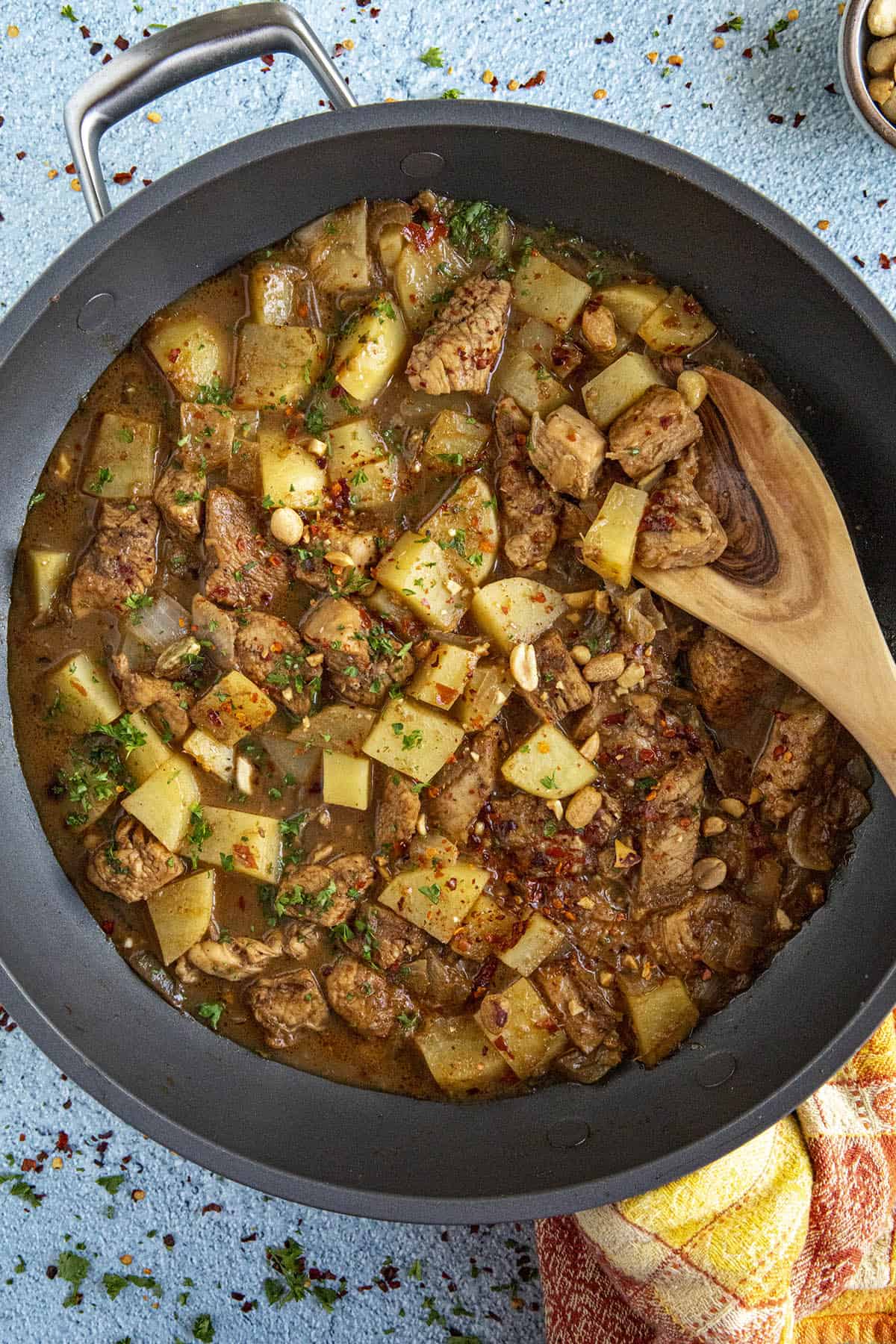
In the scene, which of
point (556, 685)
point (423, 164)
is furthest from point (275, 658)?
point (423, 164)

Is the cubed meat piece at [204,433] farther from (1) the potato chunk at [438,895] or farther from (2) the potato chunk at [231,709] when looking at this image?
(1) the potato chunk at [438,895]

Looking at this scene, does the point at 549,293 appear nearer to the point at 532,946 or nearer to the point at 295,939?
the point at 532,946

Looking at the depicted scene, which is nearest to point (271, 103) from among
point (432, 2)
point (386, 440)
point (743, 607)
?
point (432, 2)

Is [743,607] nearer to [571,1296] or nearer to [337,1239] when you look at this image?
[571,1296]

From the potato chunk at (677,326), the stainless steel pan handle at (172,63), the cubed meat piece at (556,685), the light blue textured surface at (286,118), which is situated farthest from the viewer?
the light blue textured surface at (286,118)

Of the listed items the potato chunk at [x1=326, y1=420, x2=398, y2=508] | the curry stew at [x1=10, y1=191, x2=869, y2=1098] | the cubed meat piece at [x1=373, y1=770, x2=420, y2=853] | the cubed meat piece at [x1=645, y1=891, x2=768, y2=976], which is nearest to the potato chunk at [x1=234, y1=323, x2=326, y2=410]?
the curry stew at [x1=10, y1=191, x2=869, y2=1098]

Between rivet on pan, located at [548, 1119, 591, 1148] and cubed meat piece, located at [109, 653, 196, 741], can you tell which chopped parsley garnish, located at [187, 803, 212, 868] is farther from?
rivet on pan, located at [548, 1119, 591, 1148]

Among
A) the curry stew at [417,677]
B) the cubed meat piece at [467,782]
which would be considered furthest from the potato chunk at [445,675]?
the cubed meat piece at [467,782]
